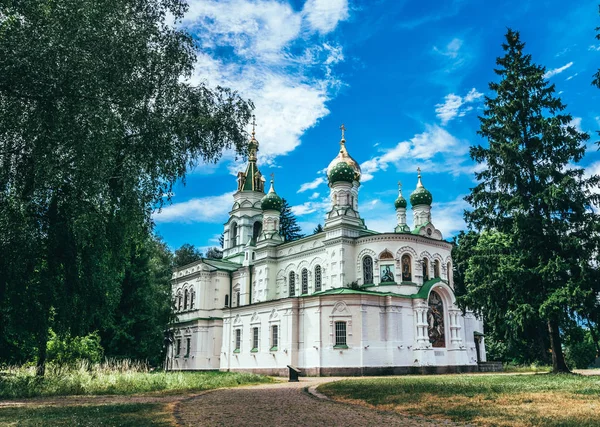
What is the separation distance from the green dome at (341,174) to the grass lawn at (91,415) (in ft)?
86.2

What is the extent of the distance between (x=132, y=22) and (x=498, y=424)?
11999 mm

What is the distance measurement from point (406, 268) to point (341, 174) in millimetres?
8080

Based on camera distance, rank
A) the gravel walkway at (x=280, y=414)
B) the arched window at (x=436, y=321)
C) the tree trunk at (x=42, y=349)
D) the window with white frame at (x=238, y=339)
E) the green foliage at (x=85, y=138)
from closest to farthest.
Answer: the gravel walkway at (x=280, y=414)
the green foliage at (x=85, y=138)
the tree trunk at (x=42, y=349)
the arched window at (x=436, y=321)
the window with white frame at (x=238, y=339)

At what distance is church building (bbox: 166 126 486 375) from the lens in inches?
1186

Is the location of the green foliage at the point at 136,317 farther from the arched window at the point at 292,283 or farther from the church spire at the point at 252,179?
the church spire at the point at 252,179

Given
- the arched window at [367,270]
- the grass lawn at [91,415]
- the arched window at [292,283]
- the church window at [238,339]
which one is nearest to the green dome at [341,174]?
the arched window at [367,270]

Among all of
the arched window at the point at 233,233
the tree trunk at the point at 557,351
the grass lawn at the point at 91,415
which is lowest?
the grass lawn at the point at 91,415

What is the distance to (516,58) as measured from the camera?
22734 millimetres

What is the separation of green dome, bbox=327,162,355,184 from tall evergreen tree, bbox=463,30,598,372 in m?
14.0

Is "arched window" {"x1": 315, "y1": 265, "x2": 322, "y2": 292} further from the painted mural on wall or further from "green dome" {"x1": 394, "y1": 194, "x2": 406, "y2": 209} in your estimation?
"green dome" {"x1": 394, "y1": 194, "x2": 406, "y2": 209}

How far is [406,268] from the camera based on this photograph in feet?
110

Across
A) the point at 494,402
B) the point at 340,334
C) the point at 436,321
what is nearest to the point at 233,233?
the point at 340,334

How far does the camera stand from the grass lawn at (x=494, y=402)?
27.0 feet

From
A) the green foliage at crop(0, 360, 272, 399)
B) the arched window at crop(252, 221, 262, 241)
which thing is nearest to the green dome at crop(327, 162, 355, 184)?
the arched window at crop(252, 221, 262, 241)
